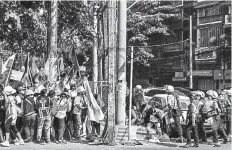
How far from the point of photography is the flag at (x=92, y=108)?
1420 cm

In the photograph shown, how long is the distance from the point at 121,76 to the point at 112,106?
5.93ft

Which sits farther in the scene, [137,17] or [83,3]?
[137,17]

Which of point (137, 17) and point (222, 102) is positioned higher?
point (137, 17)

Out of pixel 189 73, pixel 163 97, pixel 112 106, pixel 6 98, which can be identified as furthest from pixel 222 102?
pixel 189 73

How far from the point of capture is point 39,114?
43.2ft

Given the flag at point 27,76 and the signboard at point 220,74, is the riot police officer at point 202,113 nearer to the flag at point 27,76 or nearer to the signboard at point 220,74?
the flag at point 27,76

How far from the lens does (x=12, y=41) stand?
19.1 m

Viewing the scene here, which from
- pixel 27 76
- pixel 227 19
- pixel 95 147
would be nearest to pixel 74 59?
pixel 27 76

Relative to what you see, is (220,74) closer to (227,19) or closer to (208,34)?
(208,34)

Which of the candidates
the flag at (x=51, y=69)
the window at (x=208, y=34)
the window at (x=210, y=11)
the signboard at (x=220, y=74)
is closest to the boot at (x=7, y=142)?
the flag at (x=51, y=69)

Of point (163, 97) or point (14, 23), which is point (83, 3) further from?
point (163, 97)

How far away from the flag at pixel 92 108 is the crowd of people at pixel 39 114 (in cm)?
14

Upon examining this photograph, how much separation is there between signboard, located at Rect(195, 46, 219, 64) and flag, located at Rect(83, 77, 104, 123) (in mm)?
26430

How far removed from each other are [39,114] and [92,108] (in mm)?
1897
